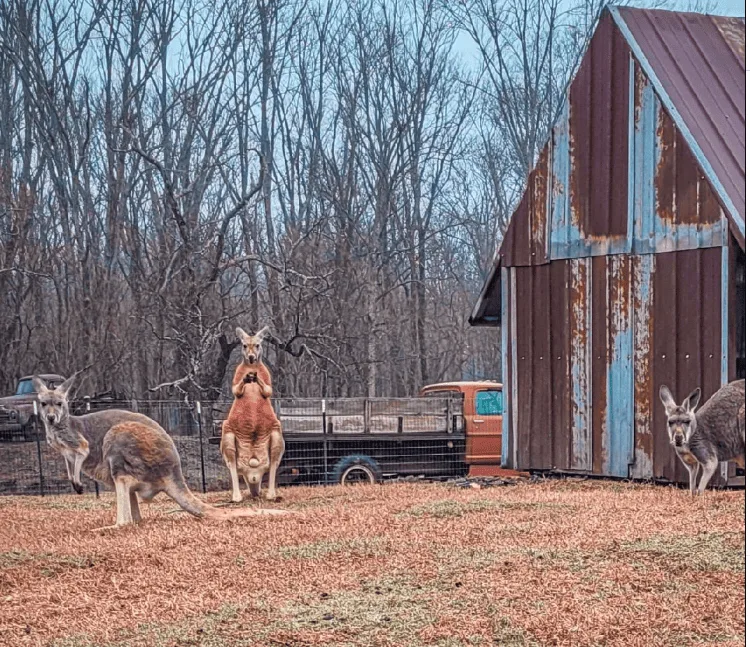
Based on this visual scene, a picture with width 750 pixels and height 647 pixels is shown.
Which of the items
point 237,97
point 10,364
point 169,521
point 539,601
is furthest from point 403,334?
point 539,601

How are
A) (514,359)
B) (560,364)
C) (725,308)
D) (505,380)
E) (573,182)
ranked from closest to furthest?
(725,308)
(560,364)
(573,182)
(514,359)
(505,380)

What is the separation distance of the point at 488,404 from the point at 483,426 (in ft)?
1.45

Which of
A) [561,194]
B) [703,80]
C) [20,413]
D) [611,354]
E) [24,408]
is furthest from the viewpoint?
[24,408]

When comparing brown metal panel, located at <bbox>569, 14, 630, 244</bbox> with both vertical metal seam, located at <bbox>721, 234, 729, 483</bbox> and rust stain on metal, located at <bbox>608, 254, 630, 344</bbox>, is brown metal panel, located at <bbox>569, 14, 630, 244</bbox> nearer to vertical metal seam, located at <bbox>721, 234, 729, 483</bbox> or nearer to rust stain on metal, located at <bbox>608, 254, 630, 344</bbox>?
rust stain on metal, located at <bbox>608, 254, 630, 344</bbox>

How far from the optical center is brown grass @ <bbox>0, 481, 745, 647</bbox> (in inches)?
290

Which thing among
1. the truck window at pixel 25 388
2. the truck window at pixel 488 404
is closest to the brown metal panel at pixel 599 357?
the truck window at pixel 488 404

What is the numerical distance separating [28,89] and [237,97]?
260 inches

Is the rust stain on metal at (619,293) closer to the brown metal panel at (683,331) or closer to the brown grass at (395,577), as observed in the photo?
the brown metal panel at (683,331)

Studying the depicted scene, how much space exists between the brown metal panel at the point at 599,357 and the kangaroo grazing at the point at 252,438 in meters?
4.54

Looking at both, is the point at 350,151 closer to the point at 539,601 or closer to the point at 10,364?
the point at 10,364

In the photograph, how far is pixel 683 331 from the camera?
16.0 meters

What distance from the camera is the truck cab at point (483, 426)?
20.5m

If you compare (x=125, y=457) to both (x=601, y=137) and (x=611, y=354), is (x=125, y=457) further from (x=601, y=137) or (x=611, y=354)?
(x=601, y=137)

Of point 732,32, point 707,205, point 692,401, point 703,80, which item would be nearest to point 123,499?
point 692,401
